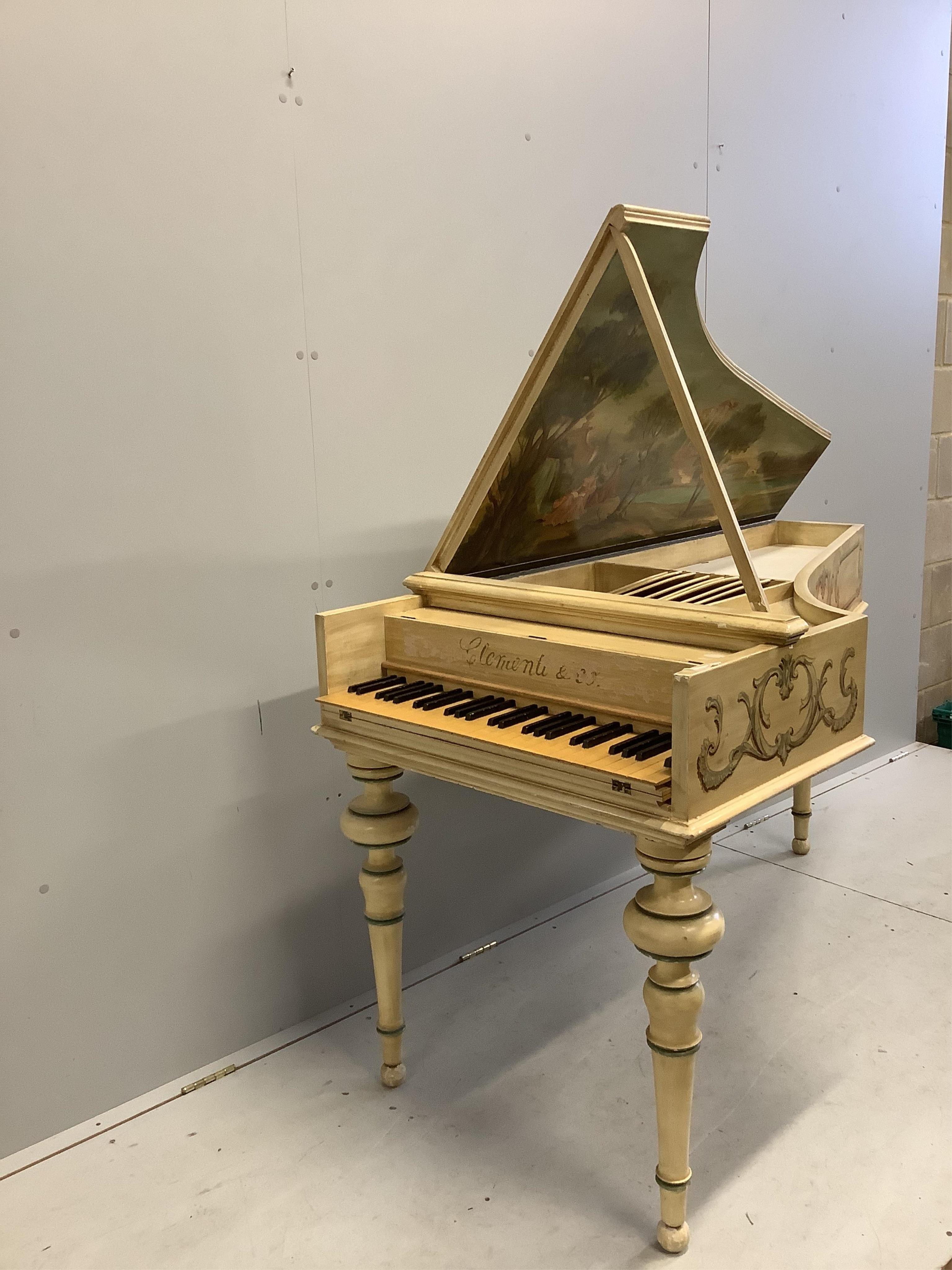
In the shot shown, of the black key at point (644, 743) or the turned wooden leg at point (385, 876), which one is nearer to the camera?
the black key at point (644, 743)

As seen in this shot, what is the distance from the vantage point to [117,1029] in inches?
79.2

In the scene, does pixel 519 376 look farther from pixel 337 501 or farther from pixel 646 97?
pixel 646 97

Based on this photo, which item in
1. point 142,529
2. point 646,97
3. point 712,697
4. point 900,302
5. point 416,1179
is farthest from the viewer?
point 900,302

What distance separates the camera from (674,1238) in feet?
5.37

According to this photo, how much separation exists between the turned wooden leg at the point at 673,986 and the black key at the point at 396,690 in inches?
21.8

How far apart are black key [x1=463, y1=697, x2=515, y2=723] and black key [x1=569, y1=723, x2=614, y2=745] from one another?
182mm

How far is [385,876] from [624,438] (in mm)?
967

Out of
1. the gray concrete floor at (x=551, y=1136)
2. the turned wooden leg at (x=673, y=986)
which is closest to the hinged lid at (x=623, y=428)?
the turned wooden leg at (x=673, y=986)

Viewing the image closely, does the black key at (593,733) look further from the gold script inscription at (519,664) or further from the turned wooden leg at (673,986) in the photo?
the turned wooden leg at (673,986)

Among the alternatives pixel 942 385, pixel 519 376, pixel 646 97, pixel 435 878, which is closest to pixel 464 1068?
pixel 435 878

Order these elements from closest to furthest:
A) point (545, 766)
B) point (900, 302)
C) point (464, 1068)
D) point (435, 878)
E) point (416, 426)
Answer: point (545, 766) < point (464, 1068) < point (416, 426) < point (435, 878) < point (900, 302)

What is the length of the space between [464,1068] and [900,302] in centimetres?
285

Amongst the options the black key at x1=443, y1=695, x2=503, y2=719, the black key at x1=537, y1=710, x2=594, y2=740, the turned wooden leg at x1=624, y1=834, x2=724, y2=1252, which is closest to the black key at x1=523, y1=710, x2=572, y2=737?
the black key at x1=537, y1=710, x2=594, y2=740

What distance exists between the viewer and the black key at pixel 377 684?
1970 millimetres
